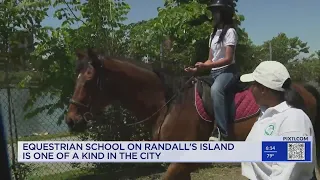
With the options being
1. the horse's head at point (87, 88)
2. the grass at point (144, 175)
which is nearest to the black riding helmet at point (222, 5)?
the horse's head at point (87, 88)

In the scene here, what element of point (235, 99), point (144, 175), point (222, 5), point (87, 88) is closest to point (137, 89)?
point (87, 88)

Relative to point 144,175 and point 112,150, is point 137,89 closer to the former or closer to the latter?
point 112,150

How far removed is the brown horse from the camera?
137 inches

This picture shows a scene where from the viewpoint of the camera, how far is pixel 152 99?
11.6ft

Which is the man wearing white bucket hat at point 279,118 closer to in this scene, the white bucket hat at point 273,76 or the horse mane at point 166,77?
the white bucket hat at point 273,76

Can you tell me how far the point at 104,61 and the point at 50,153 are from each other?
97 cm

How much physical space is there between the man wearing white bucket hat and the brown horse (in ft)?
4.57

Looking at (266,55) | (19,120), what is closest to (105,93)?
(19,120)

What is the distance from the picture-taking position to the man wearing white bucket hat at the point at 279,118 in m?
1.76

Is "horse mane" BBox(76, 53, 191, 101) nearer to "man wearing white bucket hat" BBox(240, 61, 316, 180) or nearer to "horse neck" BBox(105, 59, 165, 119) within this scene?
"horse neck" BBox(105, 59, 165, 119)

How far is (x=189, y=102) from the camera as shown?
3559 mm

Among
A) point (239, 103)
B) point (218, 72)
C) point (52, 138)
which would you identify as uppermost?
point (218, 72)

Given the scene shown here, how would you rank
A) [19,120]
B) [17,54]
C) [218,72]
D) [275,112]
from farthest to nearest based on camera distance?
[19,120] < [17,54] < [218,72] < [275,112]

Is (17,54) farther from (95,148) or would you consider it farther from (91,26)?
(95,148)
